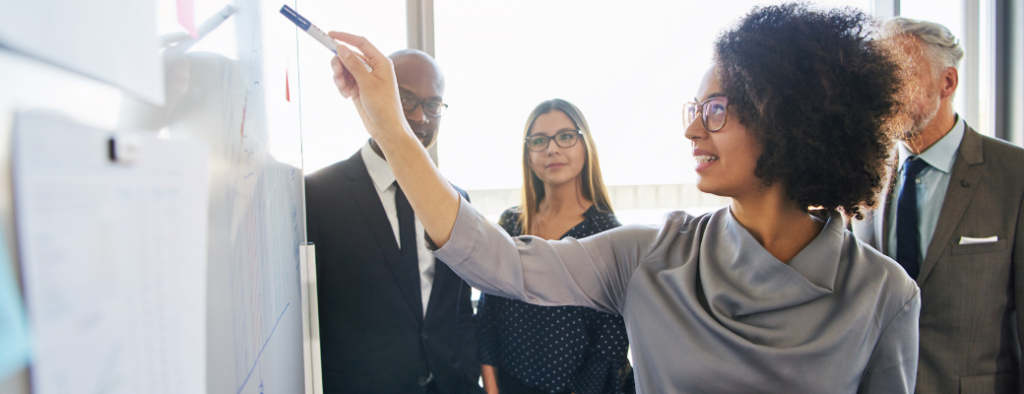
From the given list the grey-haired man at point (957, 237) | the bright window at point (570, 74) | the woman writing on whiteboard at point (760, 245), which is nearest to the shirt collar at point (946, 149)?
the grey-haired man at point (957, 237)

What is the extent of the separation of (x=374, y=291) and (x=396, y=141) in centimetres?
56

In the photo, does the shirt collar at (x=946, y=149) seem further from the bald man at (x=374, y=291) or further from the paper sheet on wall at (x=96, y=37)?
the paper sheet on wall at (x=96, y=37)

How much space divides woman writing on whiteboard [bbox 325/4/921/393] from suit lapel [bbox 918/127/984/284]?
622 mm

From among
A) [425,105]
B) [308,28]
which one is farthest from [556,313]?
[308,28]

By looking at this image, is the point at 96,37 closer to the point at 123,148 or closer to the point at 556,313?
the point at 123,148

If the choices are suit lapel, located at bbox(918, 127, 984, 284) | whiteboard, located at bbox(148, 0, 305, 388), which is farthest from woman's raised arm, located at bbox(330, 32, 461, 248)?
suit lapel, located at bbox(918, 127, 984, 284)

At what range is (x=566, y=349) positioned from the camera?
55.5 inches

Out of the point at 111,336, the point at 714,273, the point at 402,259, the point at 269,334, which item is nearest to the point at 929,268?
the point at 714,273

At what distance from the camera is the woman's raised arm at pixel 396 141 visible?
79cm

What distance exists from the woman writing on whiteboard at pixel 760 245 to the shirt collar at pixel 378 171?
472mm

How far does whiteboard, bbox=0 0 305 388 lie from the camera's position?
221 mm

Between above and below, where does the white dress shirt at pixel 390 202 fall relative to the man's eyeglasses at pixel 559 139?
below

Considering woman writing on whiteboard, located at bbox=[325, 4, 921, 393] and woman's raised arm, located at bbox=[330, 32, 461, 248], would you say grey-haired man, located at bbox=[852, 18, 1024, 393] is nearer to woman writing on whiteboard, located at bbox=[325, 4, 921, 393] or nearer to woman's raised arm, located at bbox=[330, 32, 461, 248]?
woman writing on whiteboard, located at bbox=[325, 4, 921, 393]

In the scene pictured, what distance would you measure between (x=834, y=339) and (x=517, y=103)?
168 centimetres
